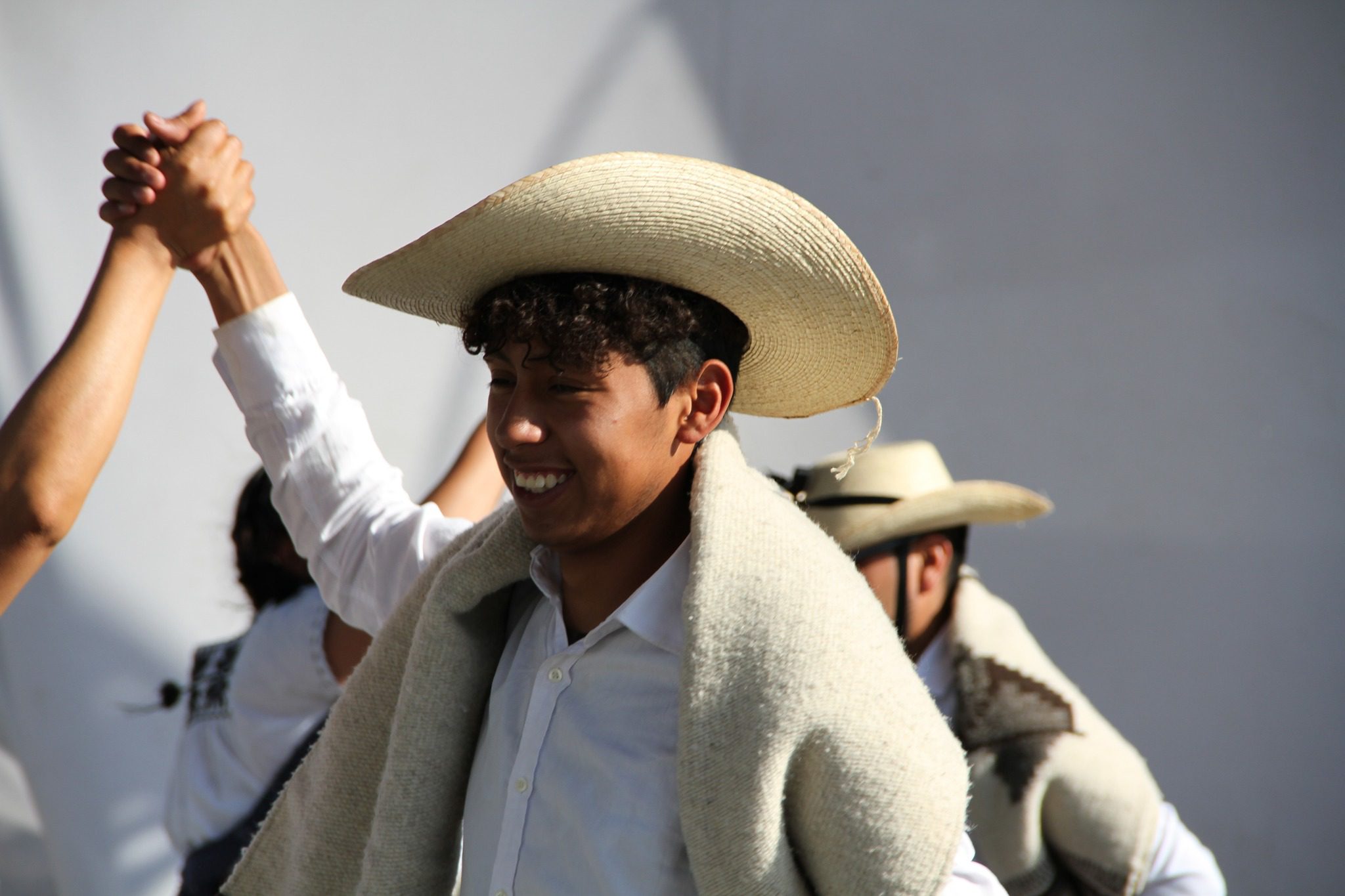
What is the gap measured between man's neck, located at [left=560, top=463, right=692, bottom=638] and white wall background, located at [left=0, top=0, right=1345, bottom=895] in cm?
214

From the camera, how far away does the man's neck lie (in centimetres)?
121

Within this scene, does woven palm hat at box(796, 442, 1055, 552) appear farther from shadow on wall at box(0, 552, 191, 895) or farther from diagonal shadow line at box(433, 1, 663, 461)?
shadow on wall at box(0, 552, 191, 895)

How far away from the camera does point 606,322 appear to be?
115cm

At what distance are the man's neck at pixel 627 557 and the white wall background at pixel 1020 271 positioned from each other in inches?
84.1

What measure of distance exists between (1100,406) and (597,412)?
2.69m

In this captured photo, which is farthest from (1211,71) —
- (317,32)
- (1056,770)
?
(317,32)

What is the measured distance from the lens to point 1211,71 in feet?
11.0

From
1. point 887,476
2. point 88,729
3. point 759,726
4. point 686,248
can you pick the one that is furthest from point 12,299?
point 759,726

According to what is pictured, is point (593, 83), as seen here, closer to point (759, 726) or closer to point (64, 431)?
point (64, 431)

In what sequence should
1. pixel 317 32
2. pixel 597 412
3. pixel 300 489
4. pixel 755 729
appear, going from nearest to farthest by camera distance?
pixel 755 729, pixel 597 412, pixel 300 489, pixel 317 32

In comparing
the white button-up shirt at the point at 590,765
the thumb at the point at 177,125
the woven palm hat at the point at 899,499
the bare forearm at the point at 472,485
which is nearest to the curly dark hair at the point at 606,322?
the white button-up shirt at the point at 590,765

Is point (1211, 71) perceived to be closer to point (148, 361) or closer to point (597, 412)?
point (597, 412)

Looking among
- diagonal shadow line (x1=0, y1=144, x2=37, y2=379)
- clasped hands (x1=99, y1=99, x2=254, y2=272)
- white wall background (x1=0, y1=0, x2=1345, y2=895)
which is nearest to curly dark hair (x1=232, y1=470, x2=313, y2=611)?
white wall background (x1=0, y1=0, x2=1345, y2=895)

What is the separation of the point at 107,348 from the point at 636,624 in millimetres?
694
